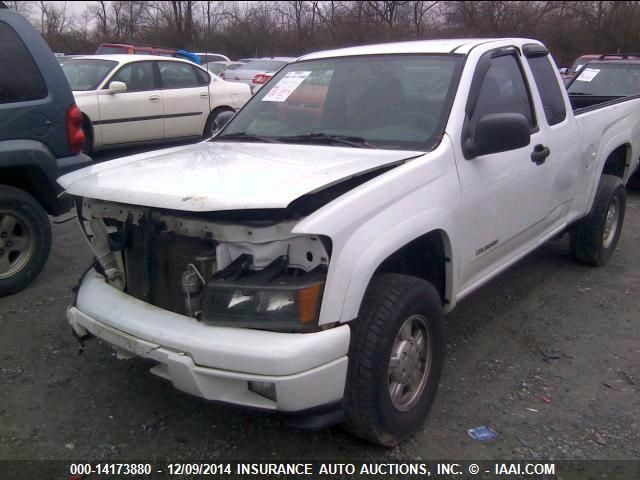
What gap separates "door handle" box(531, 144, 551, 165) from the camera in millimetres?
3873

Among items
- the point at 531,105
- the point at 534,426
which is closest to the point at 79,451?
the point at 534,426

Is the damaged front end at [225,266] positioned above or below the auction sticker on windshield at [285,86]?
below

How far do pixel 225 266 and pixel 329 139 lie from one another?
122cm

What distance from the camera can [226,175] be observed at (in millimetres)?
2816

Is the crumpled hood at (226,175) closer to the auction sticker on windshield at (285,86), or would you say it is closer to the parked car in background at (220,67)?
the auction sticker on windshield at (285,86)

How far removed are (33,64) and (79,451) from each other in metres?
3.06

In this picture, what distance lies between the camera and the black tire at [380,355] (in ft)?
8.45

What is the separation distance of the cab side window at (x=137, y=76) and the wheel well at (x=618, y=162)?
697cm

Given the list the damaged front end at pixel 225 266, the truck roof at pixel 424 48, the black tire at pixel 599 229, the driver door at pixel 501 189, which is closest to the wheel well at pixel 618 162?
the black tire at pixel 599 229

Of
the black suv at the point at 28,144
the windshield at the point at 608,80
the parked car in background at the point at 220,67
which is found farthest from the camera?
the parked car in background at the point at 220,67

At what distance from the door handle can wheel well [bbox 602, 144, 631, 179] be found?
6.24 ft

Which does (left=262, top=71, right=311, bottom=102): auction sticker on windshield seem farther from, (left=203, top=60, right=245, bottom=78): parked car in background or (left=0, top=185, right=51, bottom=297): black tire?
(left=203, top=60, right=245, bottom=78): parked car in background

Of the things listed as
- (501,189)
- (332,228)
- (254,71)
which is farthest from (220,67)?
(332,228)

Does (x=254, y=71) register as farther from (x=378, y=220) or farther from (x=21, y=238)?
(x=378, y=220)
